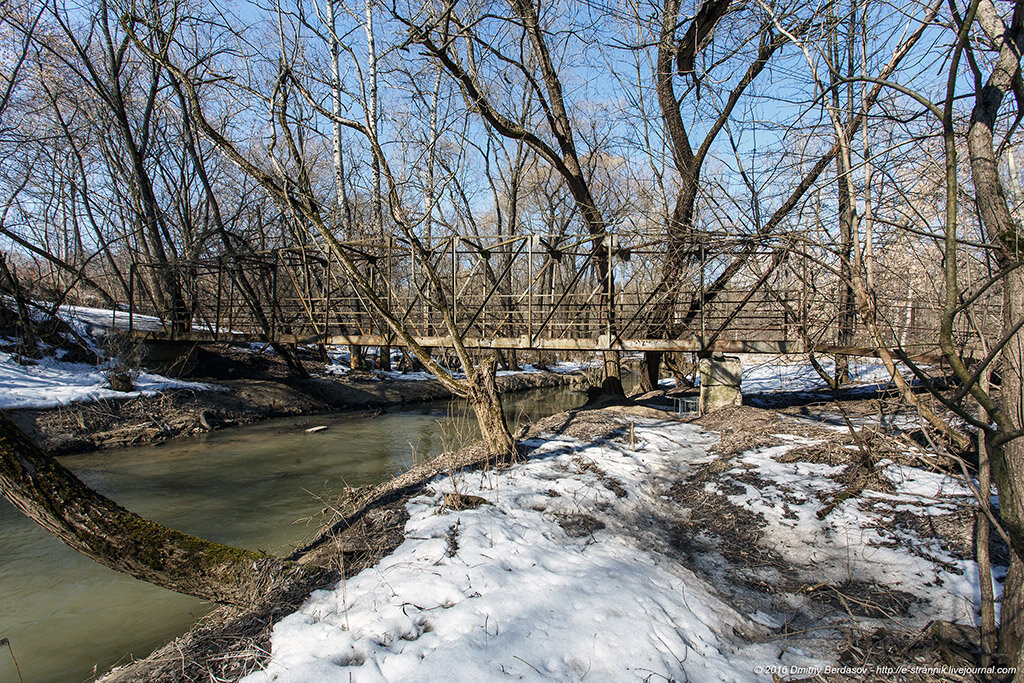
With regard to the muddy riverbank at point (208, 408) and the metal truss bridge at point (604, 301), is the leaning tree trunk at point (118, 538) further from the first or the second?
the muddy riverbank at point (208, 408)

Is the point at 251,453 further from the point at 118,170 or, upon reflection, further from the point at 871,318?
the point at 118,170

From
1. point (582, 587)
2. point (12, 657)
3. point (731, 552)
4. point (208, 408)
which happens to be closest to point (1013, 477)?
point (731, 552)

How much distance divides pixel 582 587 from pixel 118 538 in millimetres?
2830

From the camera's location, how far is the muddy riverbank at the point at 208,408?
33.0ft

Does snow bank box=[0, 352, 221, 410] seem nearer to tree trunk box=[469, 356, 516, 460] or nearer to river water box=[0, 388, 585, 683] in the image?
river water box=[0, 388, 585, 683]

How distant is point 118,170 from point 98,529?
2143cm

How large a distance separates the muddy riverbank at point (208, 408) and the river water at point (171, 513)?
1.98ft

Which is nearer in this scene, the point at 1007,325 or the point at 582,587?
the point at 1007,325

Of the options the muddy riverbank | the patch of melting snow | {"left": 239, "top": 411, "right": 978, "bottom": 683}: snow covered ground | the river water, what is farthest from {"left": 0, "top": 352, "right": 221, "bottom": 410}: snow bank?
the patch of melting snow

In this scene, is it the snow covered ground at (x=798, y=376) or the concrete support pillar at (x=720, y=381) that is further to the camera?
the snow covered ground at (x=798, y=376)

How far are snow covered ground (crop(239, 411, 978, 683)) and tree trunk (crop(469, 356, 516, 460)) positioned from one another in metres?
0.56

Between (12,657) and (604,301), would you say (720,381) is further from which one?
(12,657)

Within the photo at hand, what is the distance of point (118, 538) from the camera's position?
3.03m

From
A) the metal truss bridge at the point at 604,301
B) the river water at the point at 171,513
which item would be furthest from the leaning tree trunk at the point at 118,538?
the metal truss bridge at the point at 604,301
